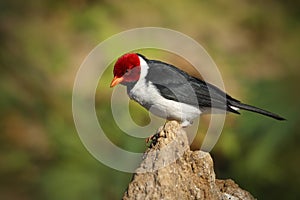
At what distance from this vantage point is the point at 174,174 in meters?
3.12

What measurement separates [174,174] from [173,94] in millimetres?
812

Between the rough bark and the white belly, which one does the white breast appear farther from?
the rough bark

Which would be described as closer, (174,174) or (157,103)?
(174,174)

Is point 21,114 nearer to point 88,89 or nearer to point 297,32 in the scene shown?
point 88,89

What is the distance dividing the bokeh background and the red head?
1.86 m

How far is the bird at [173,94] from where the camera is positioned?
3.76m

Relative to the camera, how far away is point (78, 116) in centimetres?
586

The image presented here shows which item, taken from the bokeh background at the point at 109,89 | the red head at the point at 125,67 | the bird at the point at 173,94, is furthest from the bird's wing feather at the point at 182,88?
the bokeh background at the point at 109,89

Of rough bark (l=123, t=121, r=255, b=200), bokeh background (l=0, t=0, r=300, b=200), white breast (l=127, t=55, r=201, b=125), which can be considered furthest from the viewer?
bokeh background (l=0, t=0, r=300, b=200)


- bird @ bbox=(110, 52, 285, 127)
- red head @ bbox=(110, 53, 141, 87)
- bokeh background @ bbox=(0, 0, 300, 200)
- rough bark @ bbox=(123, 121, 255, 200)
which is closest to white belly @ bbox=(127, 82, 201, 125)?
bird @ bbox=(110, 52, 285, 127)

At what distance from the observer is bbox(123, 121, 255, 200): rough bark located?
3062 millimetres

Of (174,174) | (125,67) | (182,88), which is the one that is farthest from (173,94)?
(174,174)

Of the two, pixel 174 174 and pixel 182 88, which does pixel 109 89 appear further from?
pixel 174 174

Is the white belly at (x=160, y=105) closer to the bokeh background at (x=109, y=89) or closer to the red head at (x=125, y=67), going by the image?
the red head at (x=125, y=67)
